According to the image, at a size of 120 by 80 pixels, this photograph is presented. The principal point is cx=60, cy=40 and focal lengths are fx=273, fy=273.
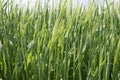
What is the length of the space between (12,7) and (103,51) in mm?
740

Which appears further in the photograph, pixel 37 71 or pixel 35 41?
pixel 35 41

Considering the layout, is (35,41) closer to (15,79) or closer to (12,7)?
(15,79)

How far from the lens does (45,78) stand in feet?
2.46

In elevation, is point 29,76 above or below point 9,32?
below

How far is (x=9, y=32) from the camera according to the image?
1.04 metres

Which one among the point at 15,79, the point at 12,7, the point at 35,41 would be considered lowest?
the point at 15,79

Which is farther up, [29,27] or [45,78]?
[29,27]

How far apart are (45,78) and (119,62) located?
247mm

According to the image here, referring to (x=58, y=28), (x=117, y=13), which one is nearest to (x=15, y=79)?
(x=58, y=28)

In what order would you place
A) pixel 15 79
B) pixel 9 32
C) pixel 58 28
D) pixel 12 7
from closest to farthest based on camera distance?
pixel 58 28
pixel 15 79
pixel 9 32
pixel 12 7

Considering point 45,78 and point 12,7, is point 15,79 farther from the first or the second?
point 12,7

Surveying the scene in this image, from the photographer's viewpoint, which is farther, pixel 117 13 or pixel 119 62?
pixel 117 13

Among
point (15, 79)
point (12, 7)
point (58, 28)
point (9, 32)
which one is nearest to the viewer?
point (58, 28)

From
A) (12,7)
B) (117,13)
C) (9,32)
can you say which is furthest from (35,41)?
(117,13)
